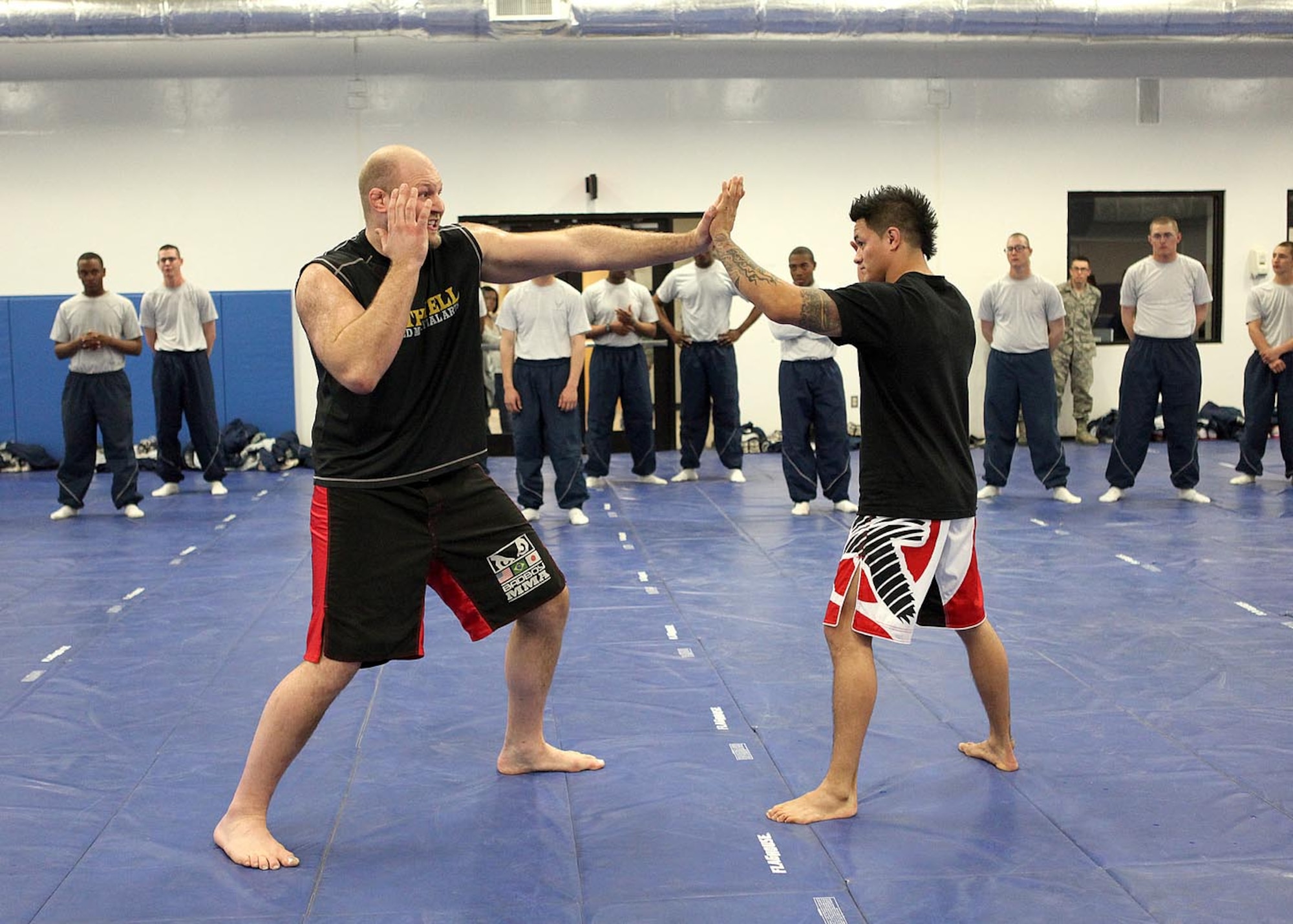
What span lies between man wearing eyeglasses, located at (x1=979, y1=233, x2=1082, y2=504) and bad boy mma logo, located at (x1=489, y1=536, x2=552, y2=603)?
641 centimetres

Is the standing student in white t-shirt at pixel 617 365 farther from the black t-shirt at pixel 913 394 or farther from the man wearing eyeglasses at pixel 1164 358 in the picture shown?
the black t-shirt at pixel 913 394

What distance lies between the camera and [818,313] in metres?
3.42

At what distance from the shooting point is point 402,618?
341 cm

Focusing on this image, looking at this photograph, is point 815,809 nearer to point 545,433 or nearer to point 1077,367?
point 545,433

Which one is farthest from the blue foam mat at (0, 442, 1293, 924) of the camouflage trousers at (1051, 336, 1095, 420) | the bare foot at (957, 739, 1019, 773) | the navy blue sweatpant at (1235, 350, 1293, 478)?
the camouflage trousers at (1051, 336, 1095, 420)

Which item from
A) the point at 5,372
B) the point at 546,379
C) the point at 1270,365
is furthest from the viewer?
the point at 5,372

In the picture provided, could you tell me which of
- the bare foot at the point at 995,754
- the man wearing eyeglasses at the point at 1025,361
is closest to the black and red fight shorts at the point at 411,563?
the bare foot at the point at 995,754

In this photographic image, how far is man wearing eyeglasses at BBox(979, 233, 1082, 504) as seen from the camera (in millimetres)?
9266

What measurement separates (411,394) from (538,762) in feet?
4.22

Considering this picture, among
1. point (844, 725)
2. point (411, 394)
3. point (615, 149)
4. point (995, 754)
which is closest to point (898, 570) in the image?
point (844, 725)

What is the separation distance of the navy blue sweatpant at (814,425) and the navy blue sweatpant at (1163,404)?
6.44 ft

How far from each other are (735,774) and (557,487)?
5.12 m

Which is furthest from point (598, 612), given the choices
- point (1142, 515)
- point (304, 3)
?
point (304, 3)

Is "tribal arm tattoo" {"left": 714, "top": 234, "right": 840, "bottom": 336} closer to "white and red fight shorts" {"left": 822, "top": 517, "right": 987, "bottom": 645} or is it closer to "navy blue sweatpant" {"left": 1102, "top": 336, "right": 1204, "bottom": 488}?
"white and red fight shorts" {"left": 822, "top": 517, "right": 987, "bottom": 645}
